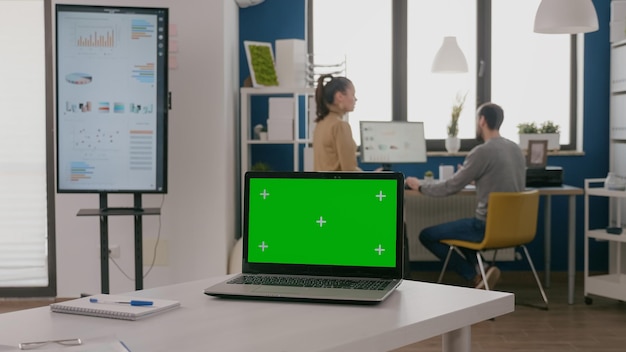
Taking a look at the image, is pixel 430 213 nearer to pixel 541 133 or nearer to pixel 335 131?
pixel 541 133

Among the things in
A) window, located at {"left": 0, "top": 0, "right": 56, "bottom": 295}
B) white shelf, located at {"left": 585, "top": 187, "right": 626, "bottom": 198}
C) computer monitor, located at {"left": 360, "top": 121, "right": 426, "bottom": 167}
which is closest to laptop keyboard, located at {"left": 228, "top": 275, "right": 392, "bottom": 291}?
white shelf, located at {"left": 585, "top": 187, "right": 626, "bottom": 198}

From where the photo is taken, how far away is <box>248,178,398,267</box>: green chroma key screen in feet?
7.86

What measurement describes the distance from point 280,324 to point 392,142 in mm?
4425

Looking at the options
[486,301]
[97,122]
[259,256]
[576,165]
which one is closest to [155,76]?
[97,122]

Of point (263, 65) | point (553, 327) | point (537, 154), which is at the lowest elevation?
point (553, 327)

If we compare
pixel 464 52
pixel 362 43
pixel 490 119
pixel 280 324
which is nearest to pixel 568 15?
pixel 490 119

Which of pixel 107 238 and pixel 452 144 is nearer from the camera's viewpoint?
pixel 107 238

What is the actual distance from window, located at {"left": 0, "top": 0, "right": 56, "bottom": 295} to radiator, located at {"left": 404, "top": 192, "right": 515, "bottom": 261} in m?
2.58

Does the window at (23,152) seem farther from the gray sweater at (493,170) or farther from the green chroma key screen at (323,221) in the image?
the green chroma key screen at (323,221)

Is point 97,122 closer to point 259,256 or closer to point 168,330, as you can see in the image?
point 259,256

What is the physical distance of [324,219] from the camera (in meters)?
2.44

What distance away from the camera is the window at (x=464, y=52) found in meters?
6.90

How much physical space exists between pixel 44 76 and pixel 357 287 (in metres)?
4.12

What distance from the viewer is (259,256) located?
2.46 meters
